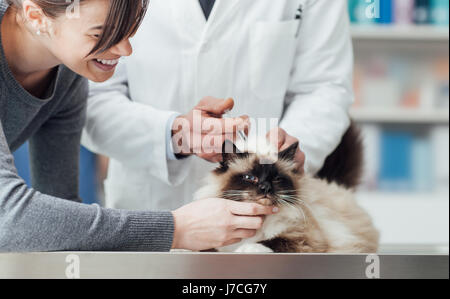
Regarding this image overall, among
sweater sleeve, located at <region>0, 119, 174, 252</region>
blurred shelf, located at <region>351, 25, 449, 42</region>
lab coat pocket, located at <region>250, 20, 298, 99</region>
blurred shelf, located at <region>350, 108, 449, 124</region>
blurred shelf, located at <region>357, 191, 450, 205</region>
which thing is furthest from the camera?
blurred shelf, located at <region>350, 108, 449, 124</region>

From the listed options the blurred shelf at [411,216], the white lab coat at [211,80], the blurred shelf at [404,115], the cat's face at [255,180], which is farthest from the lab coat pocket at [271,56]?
the blurred shelf at [404,115]

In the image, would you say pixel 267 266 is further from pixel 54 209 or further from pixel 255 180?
pixel 54 209

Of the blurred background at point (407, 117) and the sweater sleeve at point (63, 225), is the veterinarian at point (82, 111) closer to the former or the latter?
the sweater sleeve at point (63, 225)

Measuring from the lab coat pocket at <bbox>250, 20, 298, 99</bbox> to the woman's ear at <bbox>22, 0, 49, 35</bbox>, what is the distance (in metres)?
0.32

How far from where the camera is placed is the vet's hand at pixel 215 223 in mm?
677

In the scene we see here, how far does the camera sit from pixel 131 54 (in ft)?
2.30

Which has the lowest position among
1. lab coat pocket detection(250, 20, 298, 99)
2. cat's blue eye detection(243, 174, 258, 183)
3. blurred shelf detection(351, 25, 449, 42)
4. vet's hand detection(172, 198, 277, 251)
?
vet's hand detection(172, 198, 277, 251)

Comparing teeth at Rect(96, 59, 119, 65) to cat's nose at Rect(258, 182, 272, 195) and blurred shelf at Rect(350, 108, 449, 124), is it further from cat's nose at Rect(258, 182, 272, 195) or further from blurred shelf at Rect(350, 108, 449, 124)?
blurred shelf at Rect(350, 108, 449, 124)

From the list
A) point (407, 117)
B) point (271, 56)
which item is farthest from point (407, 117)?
point (271, 56)

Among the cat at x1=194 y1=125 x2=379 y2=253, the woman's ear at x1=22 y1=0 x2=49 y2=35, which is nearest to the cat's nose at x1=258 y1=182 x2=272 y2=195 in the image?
the cat at x1=194 y1=125 x2=379 y2=253

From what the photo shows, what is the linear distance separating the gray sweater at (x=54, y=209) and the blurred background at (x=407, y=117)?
22.6 inches

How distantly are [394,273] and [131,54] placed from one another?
53 cm

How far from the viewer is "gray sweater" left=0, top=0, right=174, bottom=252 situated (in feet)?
2.00
